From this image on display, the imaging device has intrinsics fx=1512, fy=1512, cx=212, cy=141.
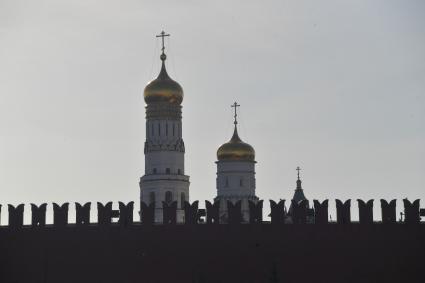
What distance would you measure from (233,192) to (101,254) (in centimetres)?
4257

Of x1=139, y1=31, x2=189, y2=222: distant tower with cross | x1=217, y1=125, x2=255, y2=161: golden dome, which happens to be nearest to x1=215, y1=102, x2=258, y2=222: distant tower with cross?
x1=217, y1=125, x2=255, y2=161: golden dome

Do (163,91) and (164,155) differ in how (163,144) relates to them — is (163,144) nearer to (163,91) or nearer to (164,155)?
(164,155)

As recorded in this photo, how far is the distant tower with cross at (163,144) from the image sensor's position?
75.1 metres

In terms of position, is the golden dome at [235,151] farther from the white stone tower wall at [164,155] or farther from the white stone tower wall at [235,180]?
the white stone tower wall at [164,155]

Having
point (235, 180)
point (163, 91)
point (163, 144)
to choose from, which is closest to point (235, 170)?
point (235, 180)

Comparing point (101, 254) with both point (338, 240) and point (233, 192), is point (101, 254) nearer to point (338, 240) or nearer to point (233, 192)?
point (338, 240)

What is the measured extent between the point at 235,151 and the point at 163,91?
7.64 metres

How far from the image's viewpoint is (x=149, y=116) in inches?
2992

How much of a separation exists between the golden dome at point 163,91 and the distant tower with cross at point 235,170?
6455mm

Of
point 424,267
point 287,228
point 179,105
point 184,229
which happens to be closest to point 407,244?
point 424,267

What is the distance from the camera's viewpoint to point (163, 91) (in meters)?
74.8

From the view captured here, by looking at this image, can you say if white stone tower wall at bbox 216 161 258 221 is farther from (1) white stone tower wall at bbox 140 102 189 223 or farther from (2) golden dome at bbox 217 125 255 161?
(1) white stone tower wall at bbox 140 102 189 223

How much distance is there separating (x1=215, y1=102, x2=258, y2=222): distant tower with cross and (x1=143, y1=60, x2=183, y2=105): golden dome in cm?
645

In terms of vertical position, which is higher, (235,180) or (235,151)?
(235,151)
